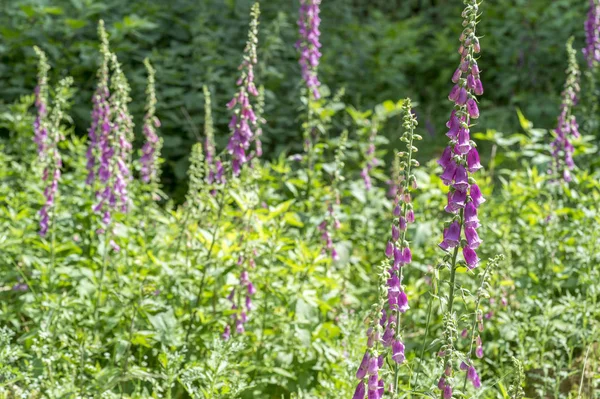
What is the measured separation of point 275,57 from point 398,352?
6.04 m

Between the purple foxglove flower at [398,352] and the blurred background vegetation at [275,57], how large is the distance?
4.13 meters

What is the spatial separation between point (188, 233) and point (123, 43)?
3847mm

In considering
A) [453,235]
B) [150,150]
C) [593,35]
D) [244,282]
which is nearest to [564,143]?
[593,35]

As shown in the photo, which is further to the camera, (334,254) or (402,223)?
(334,254)

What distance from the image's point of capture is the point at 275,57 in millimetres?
8219

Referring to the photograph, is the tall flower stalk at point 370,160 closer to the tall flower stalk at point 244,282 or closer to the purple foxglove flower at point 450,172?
the tall flower stalk at point 244,282

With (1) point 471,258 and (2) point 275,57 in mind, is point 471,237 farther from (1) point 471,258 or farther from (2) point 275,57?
(2) point 275,57

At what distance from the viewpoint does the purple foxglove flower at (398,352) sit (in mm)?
2553

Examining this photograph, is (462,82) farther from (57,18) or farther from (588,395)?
(57,18)

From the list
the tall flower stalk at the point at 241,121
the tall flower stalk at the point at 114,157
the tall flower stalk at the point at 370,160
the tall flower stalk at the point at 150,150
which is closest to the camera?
the tall flower stalk at the point at 241,121

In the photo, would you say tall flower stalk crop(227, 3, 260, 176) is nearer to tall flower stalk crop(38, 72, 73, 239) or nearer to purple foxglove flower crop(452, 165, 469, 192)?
tall flower stalk crop(38, 72, 73, 239)

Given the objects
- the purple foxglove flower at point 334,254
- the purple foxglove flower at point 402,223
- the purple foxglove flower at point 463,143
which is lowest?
the purple foxglove flower at point 334,254

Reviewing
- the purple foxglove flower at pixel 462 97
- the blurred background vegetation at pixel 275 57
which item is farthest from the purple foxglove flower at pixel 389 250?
the blurred background vegetation at pixel 275 57

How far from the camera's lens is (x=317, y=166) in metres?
5.23
